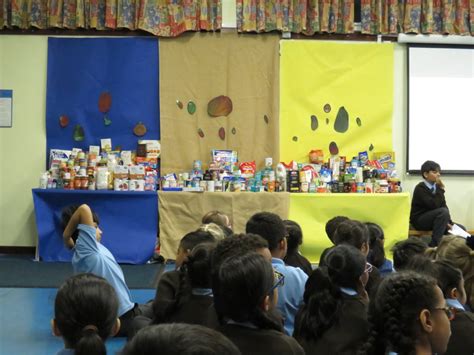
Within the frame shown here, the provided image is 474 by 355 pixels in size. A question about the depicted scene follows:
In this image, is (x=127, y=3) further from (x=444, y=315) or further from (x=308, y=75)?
(x=444, y=315)

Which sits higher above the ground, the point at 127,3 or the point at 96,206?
the point at 127,3

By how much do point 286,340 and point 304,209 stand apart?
515 cm

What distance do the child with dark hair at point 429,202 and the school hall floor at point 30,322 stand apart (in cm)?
319

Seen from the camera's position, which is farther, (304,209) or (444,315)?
(304,209)

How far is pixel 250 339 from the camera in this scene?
1.67 metres

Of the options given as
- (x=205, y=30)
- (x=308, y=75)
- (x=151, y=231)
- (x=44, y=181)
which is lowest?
(x=151, y=231)

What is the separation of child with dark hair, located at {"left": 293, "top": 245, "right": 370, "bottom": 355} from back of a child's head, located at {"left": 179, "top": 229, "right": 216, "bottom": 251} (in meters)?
0.66

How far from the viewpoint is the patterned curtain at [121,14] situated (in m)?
7.24

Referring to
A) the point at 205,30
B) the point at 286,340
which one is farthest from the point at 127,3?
the point at 286,340

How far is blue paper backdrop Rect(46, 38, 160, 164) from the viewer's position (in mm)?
7324

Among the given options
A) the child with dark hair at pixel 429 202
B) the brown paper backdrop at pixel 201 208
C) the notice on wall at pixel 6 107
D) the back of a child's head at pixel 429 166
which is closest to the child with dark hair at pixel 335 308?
the brown paper backdrop at pixel 201 208

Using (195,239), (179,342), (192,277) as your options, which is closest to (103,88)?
(195,239)

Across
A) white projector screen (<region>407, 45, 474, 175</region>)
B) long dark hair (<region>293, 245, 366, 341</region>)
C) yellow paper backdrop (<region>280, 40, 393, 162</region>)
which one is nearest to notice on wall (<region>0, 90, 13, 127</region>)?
yellow paper backdrop (<region>280, 40, 393, 162</region>)

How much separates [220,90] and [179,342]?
6.64 metres
